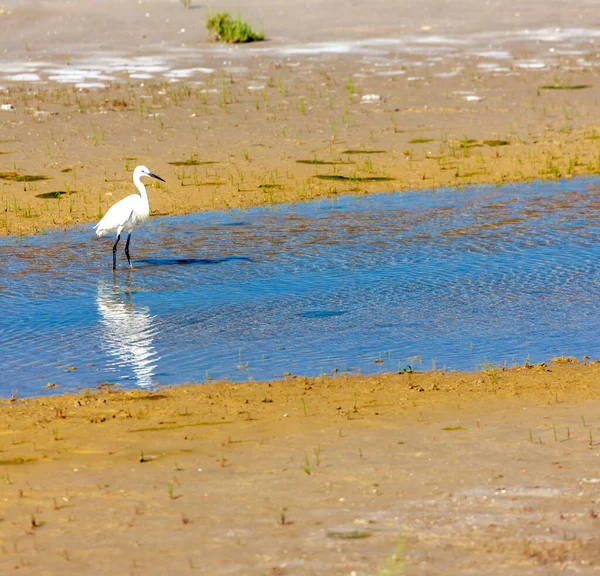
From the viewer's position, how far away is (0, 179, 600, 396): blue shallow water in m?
8.35

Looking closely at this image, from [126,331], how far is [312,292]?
1931 mm

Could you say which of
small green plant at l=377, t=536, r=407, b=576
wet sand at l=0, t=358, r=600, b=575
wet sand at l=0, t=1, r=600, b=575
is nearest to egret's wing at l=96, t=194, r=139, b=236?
wet sand at l=0, t=1, r=600, b=575

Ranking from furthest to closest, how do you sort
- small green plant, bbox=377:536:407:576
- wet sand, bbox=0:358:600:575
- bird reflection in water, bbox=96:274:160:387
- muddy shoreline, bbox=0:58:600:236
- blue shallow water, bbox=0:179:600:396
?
muddy shoreline, bbox=0:58:600:236 < blue shallow water, bbox=0:179:600:396 < bird reflection in water, bbox=96:274:160:387 < wet sand, bbox=0:358:600:575 < small green plant, bbox=377:536:407:576

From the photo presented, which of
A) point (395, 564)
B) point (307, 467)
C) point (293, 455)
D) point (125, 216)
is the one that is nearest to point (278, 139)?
point (125, 216)

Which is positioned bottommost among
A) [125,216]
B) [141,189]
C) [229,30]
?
[125,216]

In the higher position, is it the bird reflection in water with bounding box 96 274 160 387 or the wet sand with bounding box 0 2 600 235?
the wet sand with bounding box 0 2 600 235

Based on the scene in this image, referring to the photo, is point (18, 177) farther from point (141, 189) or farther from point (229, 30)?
point (229, 30)

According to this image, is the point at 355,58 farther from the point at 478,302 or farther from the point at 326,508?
the point at 326,508

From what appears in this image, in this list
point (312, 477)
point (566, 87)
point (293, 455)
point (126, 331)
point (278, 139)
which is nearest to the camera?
point (312, 477)

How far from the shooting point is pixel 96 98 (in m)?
19.8

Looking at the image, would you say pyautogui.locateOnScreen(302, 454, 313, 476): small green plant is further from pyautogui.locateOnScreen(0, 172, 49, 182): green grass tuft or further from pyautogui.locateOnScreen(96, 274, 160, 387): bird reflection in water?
pyautogui.locateOnScreen(0, 172, 49, 182): green grass tuft

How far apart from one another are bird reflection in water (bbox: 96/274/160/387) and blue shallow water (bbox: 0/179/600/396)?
0.02 metres

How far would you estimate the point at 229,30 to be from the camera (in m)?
25.5

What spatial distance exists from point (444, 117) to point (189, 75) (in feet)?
19.8
